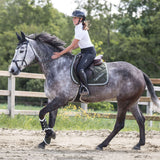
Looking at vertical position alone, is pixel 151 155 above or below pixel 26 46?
below

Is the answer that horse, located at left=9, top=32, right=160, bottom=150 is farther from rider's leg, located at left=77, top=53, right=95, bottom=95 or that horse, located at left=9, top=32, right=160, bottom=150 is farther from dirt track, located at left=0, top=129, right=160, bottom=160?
dirt track, located at left=0, top=129, right=160, bottom=160

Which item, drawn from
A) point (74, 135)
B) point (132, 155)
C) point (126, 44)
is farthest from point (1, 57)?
point (132, 155)

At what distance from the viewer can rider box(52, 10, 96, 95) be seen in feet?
20.9

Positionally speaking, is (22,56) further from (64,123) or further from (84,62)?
(64,123)

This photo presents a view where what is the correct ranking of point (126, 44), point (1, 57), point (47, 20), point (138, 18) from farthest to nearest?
point (47, 20) → point (1, 57) → point (138, 18) → point (126, 44)

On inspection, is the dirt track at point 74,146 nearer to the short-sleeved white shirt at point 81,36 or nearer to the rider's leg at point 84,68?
the rider's leg at point 84,68

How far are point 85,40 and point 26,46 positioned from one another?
119 centimetres

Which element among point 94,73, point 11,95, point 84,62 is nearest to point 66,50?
point 84,62

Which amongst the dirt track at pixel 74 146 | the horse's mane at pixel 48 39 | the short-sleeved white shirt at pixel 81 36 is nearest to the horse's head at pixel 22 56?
the horse's mane at pixel 48 39

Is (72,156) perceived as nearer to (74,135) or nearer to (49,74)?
(49,74)

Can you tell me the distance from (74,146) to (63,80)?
55.6 inches

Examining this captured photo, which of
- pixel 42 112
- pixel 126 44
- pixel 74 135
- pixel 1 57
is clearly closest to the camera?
pixel 42 112

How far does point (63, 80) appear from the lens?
253 inches

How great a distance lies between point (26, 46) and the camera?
21.1 feet
